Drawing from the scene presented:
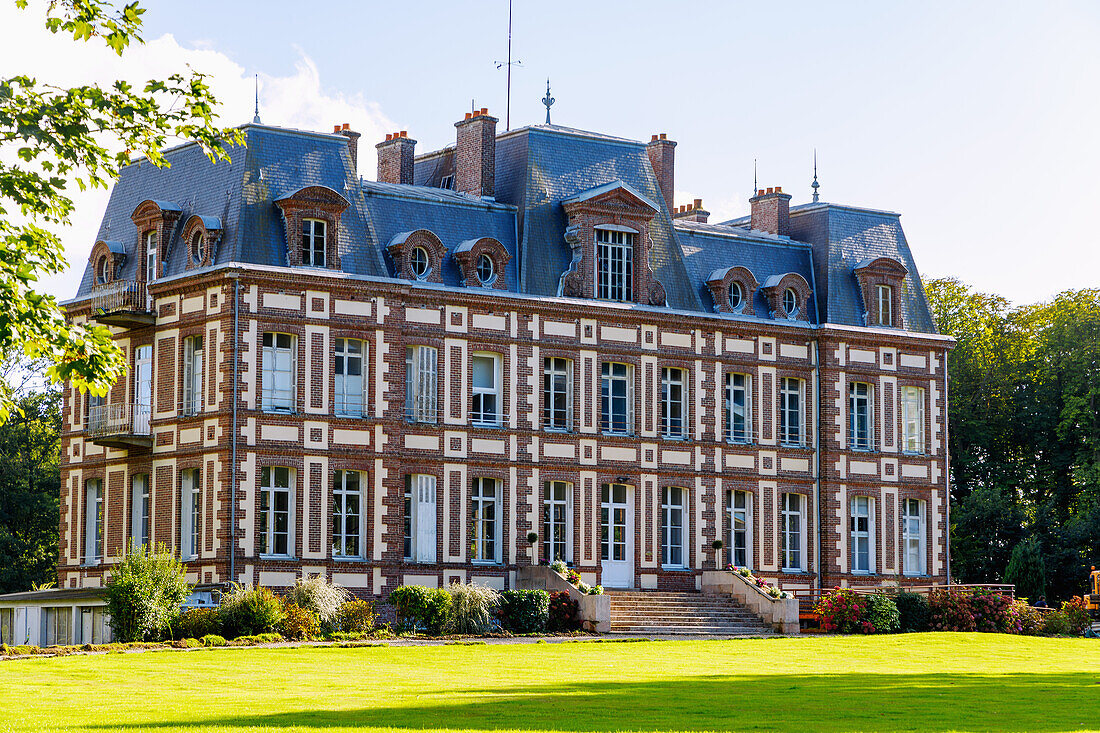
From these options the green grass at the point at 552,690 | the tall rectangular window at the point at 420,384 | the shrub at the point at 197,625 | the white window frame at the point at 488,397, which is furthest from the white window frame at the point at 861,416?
the shrub at the point at 197,625

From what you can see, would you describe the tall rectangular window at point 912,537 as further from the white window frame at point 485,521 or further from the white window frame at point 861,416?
the white window frame at point 485,521

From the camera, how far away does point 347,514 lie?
134 ft

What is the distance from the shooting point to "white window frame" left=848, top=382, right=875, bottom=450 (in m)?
49.2

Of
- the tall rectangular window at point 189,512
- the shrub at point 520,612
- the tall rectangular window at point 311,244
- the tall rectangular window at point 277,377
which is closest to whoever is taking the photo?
the shrub at point 520,612

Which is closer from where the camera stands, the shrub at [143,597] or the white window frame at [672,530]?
the shrub at [143,597]

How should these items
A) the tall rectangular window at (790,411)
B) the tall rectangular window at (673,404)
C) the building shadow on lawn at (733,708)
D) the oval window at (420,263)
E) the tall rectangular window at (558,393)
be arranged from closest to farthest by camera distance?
the building shadow on lawn at (733,708), the oval window at (420,263), the tall rectangular window at (558,393), the tall rectangular window at (673,404), the tall rectangular window at (790,411)

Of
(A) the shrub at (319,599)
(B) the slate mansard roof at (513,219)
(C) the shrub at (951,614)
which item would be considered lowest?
(C) the shrub at (951,614)

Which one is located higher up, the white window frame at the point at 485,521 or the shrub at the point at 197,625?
the white window frame at the point at 485,521

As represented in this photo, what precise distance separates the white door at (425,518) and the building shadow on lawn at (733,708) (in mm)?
15117

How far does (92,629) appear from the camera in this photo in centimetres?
3941

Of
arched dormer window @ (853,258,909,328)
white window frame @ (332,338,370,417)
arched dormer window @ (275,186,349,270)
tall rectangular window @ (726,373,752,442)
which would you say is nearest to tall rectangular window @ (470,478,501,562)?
white window frame @ (332,338,370,417)

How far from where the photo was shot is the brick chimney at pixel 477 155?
45.8 metres

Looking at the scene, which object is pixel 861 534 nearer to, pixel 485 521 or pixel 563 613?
pixel 485 521

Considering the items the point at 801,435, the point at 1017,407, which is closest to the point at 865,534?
the point at 801,435
